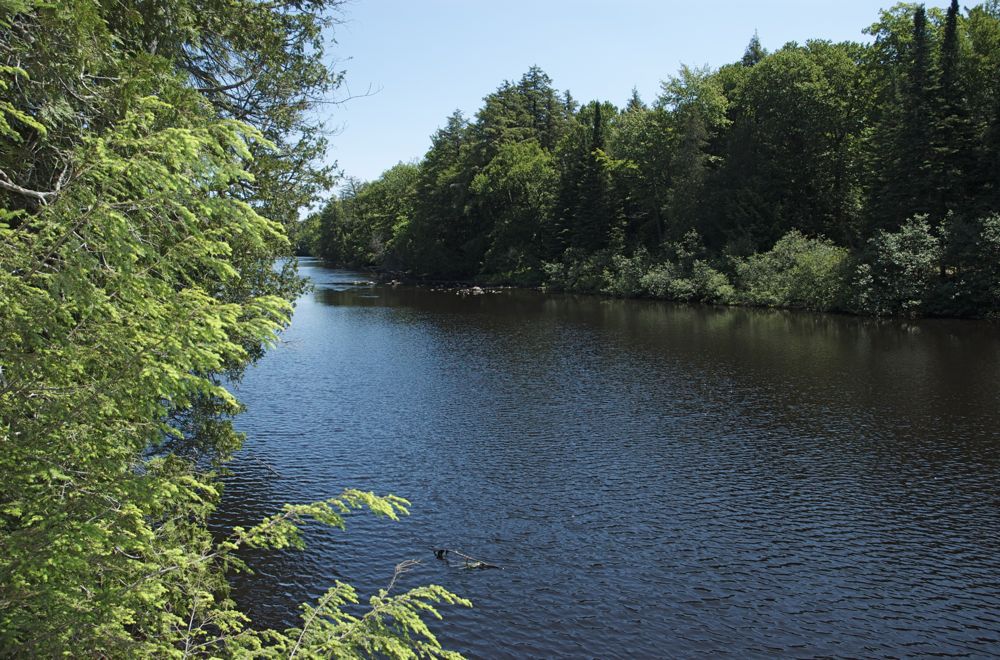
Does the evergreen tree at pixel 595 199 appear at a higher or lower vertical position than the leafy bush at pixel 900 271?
higher

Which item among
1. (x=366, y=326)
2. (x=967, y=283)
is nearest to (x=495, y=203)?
(x=366, y=326)

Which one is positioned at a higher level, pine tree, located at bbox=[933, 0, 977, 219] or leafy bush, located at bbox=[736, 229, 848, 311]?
pine tree, located at bbox=[933, 0, 977, 219]

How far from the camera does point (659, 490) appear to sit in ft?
59.6

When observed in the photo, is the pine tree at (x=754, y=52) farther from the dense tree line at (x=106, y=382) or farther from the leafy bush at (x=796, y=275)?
the dense tree line at (x=106, y=382)

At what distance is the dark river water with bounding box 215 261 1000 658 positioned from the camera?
12281 millimetres

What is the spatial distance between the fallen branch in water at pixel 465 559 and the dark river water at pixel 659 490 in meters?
0.18

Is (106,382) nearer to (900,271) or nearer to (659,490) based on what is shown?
(659,490)

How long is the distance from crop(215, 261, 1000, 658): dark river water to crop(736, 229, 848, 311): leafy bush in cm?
1433

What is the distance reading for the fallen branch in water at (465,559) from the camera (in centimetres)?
1408

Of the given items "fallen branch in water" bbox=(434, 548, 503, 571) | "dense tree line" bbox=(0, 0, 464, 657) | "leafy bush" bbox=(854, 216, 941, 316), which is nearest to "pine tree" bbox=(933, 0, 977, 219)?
"leafy bush" bbox=(854, 216, 941, 316)

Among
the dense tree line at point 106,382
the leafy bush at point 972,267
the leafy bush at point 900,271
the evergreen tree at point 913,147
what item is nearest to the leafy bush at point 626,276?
the leafy bush at point 900,271

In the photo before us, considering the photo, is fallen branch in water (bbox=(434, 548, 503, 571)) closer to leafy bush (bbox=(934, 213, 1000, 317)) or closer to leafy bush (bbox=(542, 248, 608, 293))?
leafy bush (bbox=(934, 213, 1000, 317))

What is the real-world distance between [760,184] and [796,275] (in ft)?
41.1

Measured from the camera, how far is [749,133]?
213ft
